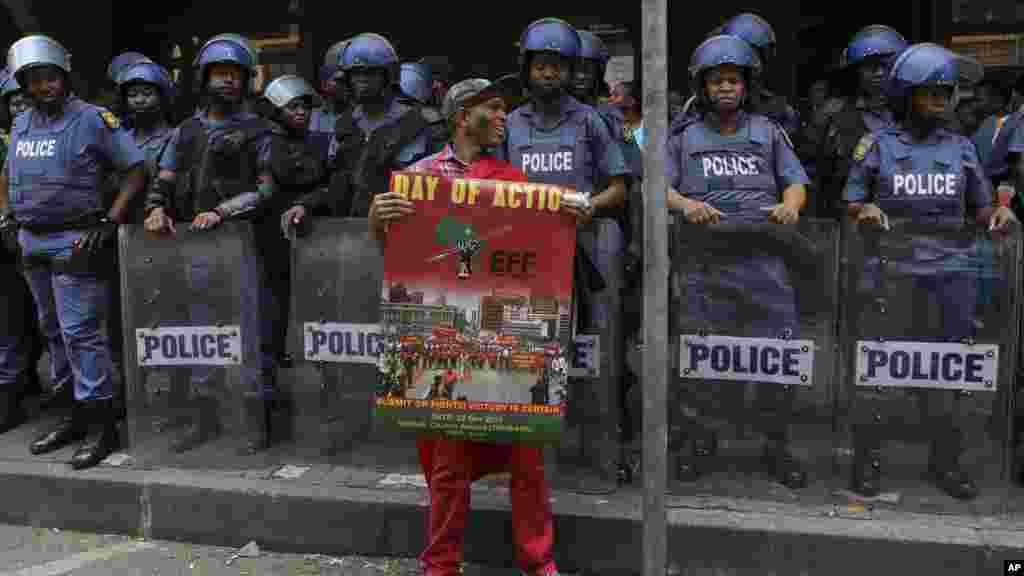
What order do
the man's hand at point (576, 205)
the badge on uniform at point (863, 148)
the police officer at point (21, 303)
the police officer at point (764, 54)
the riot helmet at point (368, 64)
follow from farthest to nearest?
the police officer at point (21, 303), the police officer at point (764, 54), the riot helmet at point (368, 64), the badge on uniform at point (863, 148), the man's hand at point (576, 205)

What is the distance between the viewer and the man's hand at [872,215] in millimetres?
4082

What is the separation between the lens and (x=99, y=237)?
5.02 meters

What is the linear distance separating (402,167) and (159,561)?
220 cm

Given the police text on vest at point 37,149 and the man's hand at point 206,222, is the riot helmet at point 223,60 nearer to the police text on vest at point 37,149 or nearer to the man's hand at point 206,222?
the police text on vest at point 37,149

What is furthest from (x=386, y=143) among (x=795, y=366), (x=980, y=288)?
(x=980, y=288)

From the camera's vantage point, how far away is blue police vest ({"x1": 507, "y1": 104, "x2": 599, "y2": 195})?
4.64 m

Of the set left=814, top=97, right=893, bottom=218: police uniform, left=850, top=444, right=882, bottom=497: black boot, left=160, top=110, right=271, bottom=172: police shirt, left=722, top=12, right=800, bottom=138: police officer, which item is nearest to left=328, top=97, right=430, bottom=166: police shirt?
left=160, top=110, right=271, bottom=172: police shirt

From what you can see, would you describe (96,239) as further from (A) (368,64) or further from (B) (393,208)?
(B) (393,208)

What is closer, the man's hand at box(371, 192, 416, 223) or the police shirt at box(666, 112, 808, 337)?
the man's hand at box(371, 192, 416, 223)

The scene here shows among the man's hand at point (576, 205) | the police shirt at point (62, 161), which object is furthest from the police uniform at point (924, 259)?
the police shirt at point (62, 161)

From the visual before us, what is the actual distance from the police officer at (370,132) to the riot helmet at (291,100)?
503 millimetres

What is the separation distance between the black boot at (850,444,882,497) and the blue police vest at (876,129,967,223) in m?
1.06

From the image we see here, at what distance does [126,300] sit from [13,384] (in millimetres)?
1447

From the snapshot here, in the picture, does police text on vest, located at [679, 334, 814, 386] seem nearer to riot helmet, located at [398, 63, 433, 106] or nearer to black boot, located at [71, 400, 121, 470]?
riot helmet, located at [398, 63, 433, 106]
